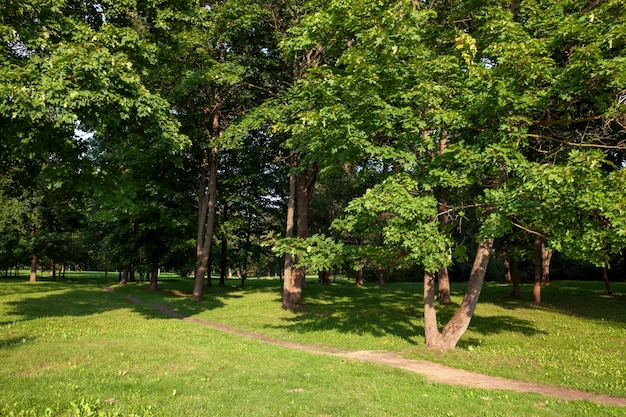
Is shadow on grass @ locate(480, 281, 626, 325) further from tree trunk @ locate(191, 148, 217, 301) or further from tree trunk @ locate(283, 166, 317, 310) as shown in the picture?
tree trunk @ locate(191, 148, 217, 301)

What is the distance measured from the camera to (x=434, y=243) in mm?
10445

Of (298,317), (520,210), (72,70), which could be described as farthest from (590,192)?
(298,317)

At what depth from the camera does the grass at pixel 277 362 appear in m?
6.89

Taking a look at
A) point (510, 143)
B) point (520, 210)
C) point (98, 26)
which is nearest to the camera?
point (520, 210)

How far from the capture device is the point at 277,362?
10672 mm

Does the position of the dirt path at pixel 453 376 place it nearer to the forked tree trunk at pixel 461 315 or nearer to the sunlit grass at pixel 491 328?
the sunlit grass at pixel 491 328

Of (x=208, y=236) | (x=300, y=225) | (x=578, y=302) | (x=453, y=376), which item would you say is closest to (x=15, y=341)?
(x=453, y=376)

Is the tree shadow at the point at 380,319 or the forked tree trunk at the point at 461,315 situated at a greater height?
the forked tree trunk at the point at 461,315

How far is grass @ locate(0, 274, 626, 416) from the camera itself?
6.89 m

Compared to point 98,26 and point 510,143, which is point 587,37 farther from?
point 98,26

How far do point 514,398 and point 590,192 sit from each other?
4.42 metres

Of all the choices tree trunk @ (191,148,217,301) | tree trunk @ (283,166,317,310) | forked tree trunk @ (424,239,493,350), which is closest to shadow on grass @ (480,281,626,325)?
forked tree trunk @ (424,239,493,350)

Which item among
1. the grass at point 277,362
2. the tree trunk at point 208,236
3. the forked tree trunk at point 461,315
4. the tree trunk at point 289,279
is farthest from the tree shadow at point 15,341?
the tree trunk at point 208,236

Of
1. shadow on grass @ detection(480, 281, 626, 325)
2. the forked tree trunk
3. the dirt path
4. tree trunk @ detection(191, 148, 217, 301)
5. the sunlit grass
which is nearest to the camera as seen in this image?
the dirt path
